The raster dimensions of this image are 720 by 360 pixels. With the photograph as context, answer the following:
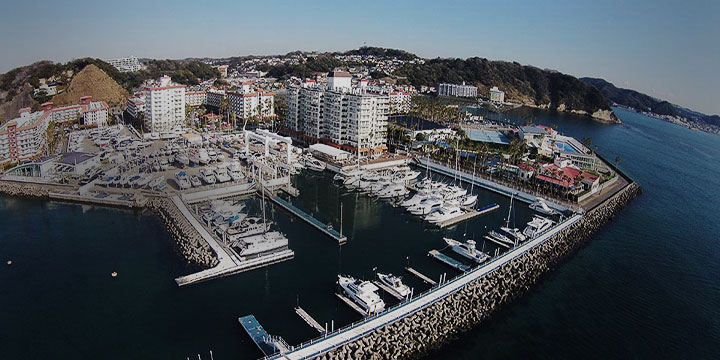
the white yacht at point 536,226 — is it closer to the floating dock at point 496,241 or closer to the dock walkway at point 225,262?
the floating dock at point 496,241

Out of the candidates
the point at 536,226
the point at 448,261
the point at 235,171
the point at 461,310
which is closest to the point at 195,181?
the point at 235,171

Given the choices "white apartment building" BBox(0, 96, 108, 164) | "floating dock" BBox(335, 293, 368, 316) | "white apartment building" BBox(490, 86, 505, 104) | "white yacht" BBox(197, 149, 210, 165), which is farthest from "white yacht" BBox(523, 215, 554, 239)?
"white apartment building" BBox(490, 86, 505, 104)

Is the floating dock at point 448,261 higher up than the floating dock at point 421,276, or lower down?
higher up

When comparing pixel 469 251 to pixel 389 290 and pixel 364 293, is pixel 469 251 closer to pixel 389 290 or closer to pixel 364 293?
pixel 389 290

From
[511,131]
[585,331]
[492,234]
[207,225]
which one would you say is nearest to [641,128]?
[511,131]

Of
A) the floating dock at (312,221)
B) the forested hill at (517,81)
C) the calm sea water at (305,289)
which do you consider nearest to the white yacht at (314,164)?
the calm sea water at (305,289)

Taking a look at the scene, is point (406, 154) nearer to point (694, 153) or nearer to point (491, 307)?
point (491, 307)
